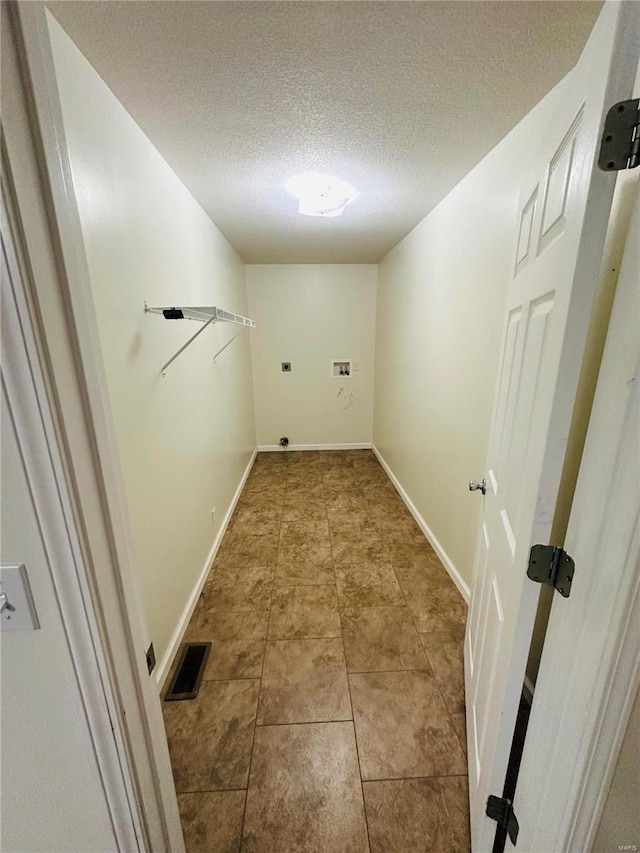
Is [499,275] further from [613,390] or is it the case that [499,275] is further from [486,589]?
[486,589]

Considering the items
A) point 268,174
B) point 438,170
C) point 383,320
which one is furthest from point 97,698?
point 383,320

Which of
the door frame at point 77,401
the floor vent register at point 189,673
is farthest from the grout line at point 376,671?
the door frame at point 77,401

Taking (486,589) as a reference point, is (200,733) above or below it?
below

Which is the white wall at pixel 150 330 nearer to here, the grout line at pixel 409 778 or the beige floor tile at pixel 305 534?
the beige floor tile at pixel 305 534

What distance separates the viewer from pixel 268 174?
1.70 meters

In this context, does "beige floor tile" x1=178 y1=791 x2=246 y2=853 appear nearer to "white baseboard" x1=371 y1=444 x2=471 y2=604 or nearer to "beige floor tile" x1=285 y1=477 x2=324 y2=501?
"white baseboard" x1=371 y1=444 x2=471 y2=604

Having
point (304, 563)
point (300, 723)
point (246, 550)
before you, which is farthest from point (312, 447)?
point (300, 723)

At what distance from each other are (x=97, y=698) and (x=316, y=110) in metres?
1.85

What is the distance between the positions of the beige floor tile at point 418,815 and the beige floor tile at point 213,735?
46 centimetres

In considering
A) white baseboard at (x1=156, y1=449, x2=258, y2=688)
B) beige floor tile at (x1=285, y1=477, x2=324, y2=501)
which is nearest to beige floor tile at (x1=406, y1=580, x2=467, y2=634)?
white baseboard at (x1=156, y1=449, x2=258, y2=688)

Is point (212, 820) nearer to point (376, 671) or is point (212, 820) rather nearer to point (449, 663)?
point (376, 671)

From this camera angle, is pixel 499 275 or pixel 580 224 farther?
pixel 499 275

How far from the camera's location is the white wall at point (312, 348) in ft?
12.9

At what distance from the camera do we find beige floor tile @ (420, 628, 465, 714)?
141 centimetres
